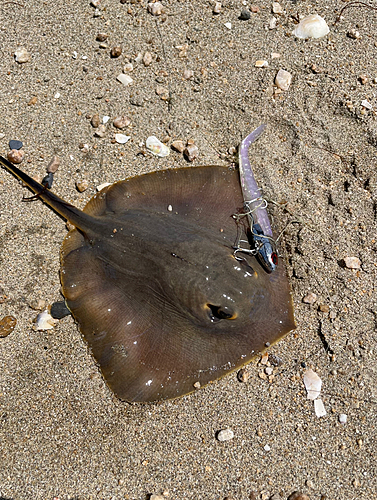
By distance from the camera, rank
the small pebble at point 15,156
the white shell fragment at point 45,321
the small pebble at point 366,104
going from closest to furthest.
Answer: the white shell fragment at point 45,321 → the small pebble at point 366,104 → the small pebble at point 15,156

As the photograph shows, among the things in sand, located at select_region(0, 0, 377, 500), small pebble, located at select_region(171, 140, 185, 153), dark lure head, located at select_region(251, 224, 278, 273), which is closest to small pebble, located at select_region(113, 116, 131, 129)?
sand, located at select_region(0, 0, 377, 500)

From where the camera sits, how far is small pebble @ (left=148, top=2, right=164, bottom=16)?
464 cm

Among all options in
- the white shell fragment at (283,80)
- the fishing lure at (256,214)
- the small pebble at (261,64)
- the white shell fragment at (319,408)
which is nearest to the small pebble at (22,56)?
the small pebble at (261,64)

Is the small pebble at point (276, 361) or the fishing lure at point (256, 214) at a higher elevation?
the fishing lure at point (256, 214)

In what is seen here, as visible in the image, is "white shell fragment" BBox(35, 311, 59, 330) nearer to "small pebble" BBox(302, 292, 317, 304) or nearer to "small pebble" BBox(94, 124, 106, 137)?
"small pebble" BBox(94, 124, 106, 137)

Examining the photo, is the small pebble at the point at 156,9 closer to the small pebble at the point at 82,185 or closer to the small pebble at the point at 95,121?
the small pebble at the point at 95,121

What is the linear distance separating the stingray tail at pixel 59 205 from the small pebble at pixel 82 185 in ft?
1.32

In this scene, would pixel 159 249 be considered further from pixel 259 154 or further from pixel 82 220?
pixel 259 154

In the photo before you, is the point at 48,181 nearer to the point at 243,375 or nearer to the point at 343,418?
the point at 243,375

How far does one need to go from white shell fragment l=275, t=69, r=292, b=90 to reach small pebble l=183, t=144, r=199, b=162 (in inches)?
49.9

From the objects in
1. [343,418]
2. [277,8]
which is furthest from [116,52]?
[343,418]

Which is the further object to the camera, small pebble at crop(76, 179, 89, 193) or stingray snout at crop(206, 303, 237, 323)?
small pebble at crop(76, 179, 89, 193)

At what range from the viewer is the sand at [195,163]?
129 inches

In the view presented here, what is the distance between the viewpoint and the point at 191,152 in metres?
4.18
